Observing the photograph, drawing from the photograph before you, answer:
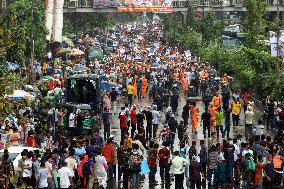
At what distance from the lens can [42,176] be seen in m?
20.8

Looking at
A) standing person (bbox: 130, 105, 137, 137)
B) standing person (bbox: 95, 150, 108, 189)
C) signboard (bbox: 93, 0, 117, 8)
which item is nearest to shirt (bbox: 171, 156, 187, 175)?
standing person (bbox: 95, 150, 108, 189)

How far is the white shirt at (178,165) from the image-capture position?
22469mm

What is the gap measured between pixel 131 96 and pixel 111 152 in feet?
55.5

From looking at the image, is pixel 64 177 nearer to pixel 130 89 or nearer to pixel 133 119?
pixel 133 119

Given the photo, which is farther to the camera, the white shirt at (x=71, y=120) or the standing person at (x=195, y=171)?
the white shirt at (x=71, y=120)

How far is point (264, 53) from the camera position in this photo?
131ft

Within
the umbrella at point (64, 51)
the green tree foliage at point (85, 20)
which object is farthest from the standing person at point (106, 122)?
the green tree foliage at point (85, 20)

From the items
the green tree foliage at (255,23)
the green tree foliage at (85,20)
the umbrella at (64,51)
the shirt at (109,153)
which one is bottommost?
the shirt at (109,153)

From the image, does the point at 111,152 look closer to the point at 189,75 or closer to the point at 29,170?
the point at 29,170

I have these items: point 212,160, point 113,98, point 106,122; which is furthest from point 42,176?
point 113,98

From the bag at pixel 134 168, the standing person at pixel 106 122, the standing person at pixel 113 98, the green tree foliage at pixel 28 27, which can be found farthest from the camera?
the green tree foliage at pixel 28 27

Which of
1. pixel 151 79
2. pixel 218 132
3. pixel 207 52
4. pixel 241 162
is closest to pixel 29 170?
pixel 241 162

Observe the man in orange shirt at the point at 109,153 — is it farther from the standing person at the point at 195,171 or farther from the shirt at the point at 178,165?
the standing person at the point at 195,171

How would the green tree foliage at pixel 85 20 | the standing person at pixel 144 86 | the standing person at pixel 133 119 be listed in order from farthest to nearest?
1. the green tree foliage at pixel 85 20
2. the standing person at pixel 144 86
3. the standing person at pixel 133 119
